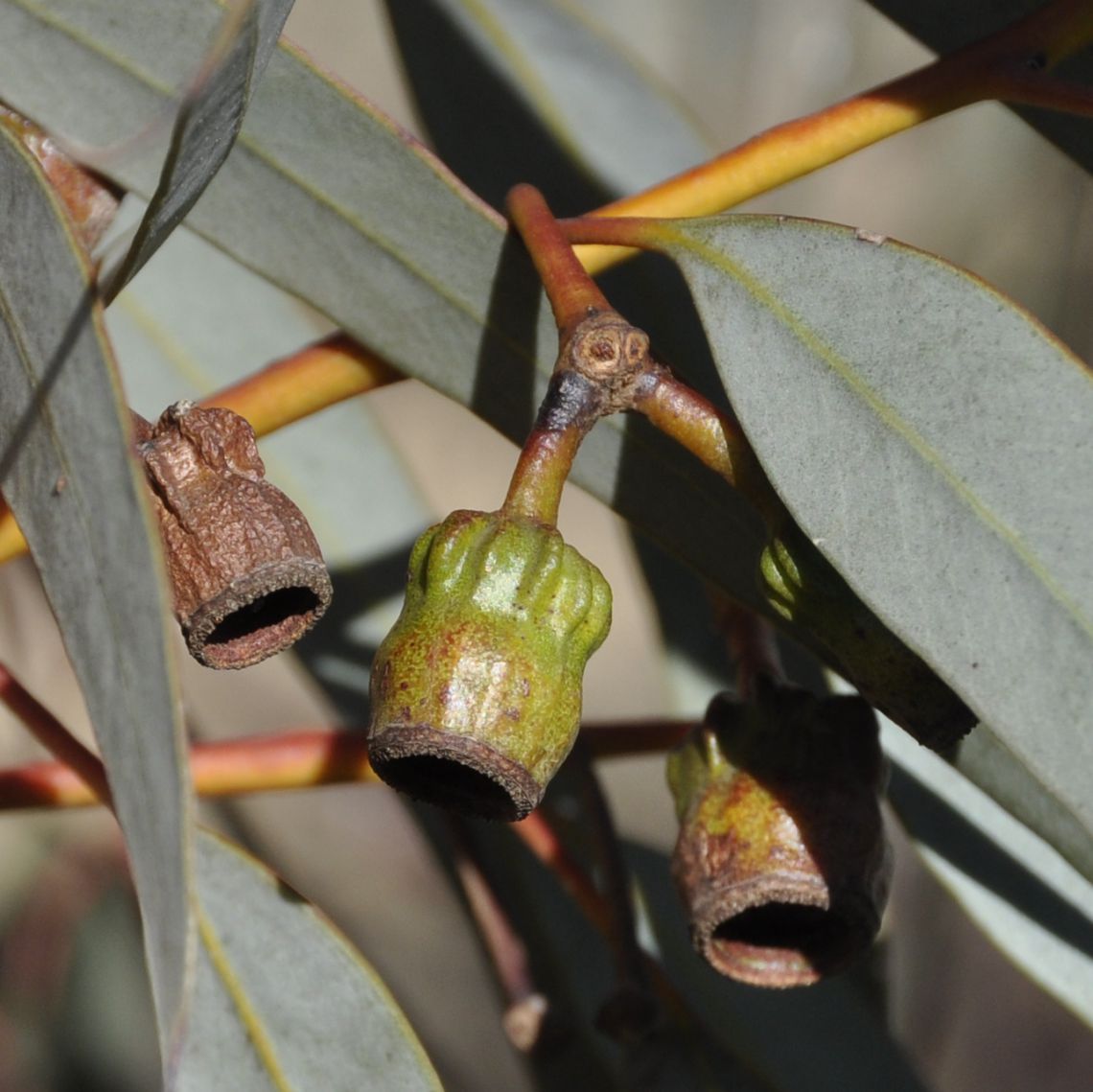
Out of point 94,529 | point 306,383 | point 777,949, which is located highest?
point 306,383

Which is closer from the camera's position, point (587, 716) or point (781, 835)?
point (781, 835)

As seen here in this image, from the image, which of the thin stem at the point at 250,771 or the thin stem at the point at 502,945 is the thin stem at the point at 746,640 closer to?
the thin stem at the point at 250,771

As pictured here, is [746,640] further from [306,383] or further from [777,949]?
[306,383]

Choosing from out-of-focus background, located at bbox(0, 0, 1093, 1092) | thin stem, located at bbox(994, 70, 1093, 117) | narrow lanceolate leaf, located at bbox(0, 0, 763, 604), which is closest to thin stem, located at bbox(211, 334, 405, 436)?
narrow lanceolate leaf, located at bbox(0, 0, 763, 604)

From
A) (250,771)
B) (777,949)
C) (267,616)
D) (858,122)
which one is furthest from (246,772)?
(858,122)

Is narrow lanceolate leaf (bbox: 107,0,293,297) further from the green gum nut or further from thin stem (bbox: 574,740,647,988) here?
thin stem (bbox: 574,740,647,988)

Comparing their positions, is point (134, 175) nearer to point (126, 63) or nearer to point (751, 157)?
point (126, 63)
